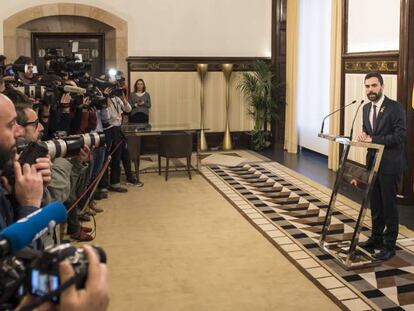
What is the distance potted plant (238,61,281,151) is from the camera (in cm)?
985

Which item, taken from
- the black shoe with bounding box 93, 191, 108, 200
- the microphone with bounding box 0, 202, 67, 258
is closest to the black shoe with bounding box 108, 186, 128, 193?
the black shoe with bounding box 93, 191, 108, 200

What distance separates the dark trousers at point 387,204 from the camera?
4.25m

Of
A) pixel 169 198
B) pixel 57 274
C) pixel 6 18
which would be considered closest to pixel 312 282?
pixel 169 198

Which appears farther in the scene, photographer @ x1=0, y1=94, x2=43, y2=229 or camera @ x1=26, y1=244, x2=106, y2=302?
photographer @ x1=0, y1=94, x2=43, y2=229

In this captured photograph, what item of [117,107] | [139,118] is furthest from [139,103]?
[117,107]

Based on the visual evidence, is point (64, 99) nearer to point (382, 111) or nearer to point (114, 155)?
point (114, 155)

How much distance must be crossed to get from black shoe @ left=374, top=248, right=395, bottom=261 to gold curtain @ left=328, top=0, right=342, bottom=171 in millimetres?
3652

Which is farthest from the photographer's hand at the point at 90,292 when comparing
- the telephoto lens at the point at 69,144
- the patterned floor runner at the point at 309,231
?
the patterned floor runner at the point at 309,231

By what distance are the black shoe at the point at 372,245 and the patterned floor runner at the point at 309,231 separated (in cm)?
18

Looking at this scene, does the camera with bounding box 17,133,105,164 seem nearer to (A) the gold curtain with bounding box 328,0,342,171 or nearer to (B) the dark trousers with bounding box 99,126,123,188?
(B) the dark trousers with bounding box 99,126,123,188

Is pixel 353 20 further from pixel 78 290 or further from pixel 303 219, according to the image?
pixel 78 290

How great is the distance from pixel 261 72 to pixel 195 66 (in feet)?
4.12

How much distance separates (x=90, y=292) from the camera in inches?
40.4

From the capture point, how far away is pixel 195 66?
9.96m
